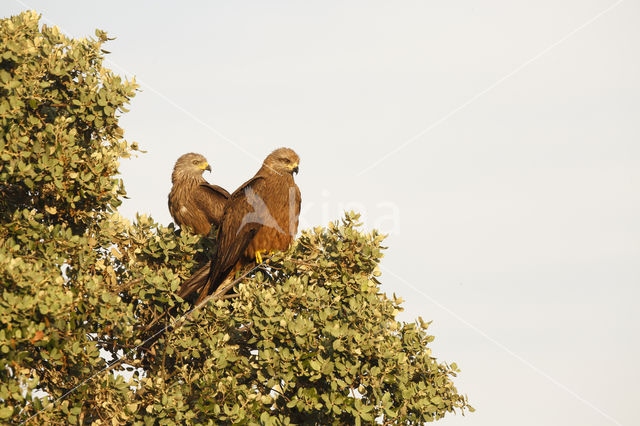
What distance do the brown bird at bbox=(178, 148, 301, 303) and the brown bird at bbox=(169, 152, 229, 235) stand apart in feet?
4.22

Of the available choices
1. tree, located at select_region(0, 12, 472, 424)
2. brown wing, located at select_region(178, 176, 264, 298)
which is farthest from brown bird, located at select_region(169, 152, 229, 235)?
tree, located at select_region(0, 12, 472, 424)

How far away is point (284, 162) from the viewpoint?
39.2 feet

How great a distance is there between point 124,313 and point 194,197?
5729 mm

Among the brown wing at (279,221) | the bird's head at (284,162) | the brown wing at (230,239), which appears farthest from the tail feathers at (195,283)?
the bird's head at (284,162)

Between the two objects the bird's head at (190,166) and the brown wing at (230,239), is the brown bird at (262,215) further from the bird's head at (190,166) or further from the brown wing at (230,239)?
the bird's head at (190,166)

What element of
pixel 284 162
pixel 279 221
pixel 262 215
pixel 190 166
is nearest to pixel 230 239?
pixel 262 215

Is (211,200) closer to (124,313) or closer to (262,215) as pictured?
(262,215)

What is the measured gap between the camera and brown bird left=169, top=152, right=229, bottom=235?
12711 mm

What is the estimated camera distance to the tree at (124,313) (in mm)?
7348

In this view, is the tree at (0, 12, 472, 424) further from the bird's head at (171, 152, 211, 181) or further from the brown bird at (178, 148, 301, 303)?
the bird's head at (171, 152, 211, 181)

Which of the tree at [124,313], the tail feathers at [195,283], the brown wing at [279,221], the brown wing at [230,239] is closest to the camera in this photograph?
the tree at [124,313]

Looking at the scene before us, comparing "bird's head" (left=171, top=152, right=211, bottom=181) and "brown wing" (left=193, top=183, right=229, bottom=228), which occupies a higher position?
"bird's head" (left=171, top=152, right=211, bottom=181)

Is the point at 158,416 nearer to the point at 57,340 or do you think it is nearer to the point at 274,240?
the point at 57,340

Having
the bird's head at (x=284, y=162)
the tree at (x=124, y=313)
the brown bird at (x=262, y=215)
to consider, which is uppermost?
the bird's head at (x=284, y=162)
